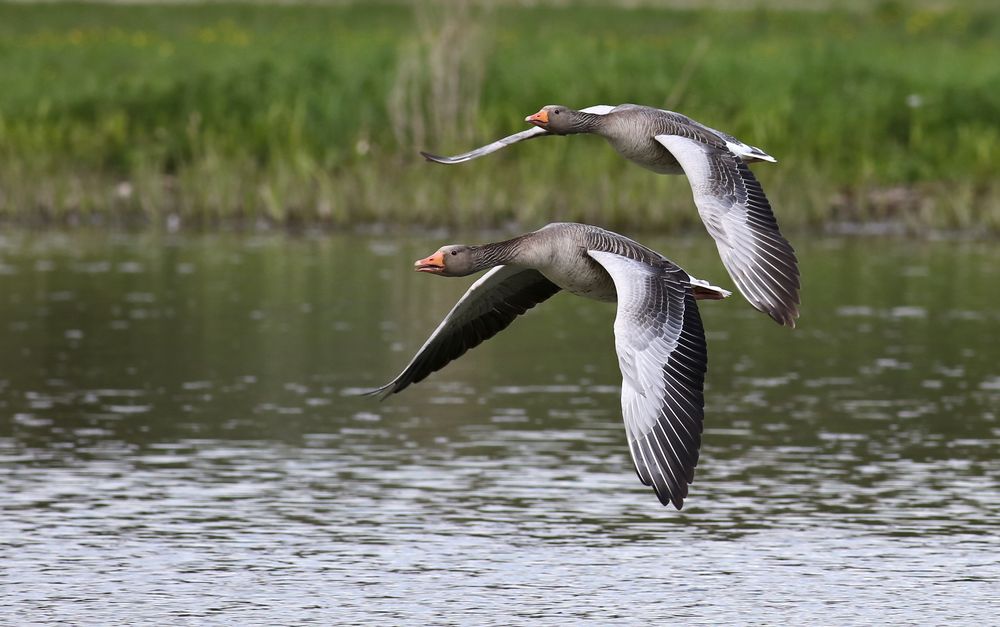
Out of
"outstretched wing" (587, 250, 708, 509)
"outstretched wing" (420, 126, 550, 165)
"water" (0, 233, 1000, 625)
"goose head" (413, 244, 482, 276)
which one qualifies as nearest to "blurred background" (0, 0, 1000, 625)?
"water" (0, 233, 1000, 625)

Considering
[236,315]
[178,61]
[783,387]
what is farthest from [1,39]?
[783,387]

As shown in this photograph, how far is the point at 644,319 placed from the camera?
11.8 m

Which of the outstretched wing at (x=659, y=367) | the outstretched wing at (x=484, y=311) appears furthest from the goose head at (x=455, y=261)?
the outstretched wing at (x=484, y=311)

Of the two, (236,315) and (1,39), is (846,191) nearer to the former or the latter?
(236,315)

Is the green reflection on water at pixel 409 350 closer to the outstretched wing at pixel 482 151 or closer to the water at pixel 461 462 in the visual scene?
the water at pixel 461 462

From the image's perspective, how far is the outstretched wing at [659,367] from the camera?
1124 cm

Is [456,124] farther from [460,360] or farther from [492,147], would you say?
[492,147]

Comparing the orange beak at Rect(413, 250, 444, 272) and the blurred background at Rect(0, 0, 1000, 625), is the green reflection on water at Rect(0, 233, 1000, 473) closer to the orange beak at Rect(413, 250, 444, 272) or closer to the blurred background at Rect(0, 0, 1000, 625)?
the blurred background at Rect(0, 0, 1000, 625)

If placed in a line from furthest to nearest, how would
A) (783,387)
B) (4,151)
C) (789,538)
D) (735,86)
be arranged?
(735,86) → (4,151) → (783,387) → (789,538)

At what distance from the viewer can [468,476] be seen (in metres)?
19.7

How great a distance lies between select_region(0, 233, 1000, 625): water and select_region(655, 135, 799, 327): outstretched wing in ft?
11.4

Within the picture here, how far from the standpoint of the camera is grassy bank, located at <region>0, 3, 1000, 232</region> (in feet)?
131

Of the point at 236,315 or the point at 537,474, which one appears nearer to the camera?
the point at 537,474

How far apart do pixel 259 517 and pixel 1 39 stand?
44.7 m
